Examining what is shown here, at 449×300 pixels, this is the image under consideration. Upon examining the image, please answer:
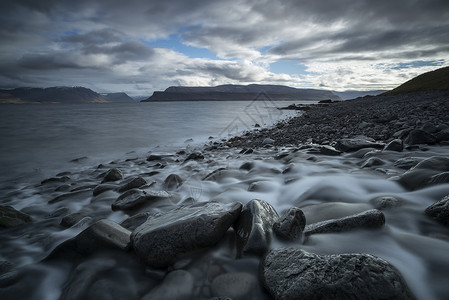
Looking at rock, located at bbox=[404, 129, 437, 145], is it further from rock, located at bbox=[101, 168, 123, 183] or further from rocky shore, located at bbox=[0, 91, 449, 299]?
rock, located at bbox=[101, 168, 123, 183]

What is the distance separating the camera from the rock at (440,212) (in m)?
2.03

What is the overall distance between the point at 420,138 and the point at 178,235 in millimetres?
6457

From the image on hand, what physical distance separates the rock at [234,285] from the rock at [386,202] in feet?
6.14

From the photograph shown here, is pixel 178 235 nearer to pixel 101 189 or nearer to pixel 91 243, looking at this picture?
pixel 91 243

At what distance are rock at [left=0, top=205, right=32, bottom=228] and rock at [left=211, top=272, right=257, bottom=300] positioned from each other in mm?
3568

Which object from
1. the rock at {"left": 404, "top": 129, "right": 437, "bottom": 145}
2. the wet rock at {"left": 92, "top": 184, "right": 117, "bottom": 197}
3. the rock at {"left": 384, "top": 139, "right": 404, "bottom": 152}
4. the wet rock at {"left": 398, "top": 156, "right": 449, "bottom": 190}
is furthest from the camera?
the rock at {"left": 404, "top": 129, "right": 437, "bottom": 145}

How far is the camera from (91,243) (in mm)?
2295

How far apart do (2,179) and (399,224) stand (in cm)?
953

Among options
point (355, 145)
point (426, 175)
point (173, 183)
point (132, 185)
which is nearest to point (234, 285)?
point (426, 175)

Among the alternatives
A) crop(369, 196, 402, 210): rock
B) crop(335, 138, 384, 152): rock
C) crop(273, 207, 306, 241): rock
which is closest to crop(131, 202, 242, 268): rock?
crop(273, 207, 306, 241): rock

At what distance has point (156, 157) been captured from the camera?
27.8 ft

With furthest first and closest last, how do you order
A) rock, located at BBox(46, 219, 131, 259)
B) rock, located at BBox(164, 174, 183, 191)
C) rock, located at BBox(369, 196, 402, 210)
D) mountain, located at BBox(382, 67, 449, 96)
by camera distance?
mountain, located at BBox(382, 67, 449, 96), rock, located at BBox(164, 174, 183, 191), rock, located at BBox(369, 196, 402, 210), rock, located at BBox(46, 219, 131, 259)

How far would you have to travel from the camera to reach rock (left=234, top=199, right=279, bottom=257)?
2.01 metres

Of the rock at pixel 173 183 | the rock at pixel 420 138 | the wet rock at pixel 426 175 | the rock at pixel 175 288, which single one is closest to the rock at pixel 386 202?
the wet rock at pixel 426 175
